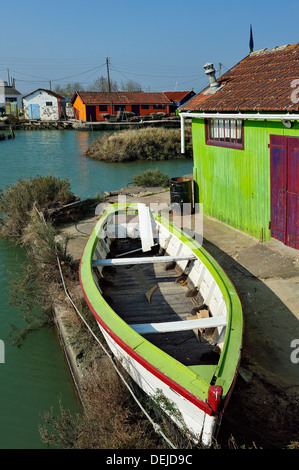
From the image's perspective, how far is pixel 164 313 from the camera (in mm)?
6633

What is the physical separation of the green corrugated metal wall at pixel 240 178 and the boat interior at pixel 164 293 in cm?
212

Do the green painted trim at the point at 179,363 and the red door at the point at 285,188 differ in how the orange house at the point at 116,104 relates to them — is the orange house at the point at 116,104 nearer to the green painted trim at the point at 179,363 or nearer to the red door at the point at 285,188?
the red door at the point at 285,188

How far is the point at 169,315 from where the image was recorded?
6527 millimetres

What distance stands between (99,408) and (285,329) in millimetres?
2833

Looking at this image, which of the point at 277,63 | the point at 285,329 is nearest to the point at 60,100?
the point at 277,63

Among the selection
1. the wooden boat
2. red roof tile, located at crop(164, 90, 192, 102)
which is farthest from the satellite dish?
red roof tile, located at crop(164, 90, 192, 102)

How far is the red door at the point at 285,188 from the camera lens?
26.2ft

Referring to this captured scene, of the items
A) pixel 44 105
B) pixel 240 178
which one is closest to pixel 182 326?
pixel 240 178

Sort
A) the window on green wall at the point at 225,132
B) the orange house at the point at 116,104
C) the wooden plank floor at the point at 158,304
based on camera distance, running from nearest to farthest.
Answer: the wooden plank floor at the point at 158,304, the window on green wall at the point at 225,132, the orange house at the point at 116,104

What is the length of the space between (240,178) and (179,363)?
661 cm

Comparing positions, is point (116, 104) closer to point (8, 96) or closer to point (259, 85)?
point (8, 96)

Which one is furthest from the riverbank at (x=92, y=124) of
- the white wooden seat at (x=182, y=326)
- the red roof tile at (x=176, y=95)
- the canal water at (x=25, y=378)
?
the white wooden seat at (x=182, y=326)
